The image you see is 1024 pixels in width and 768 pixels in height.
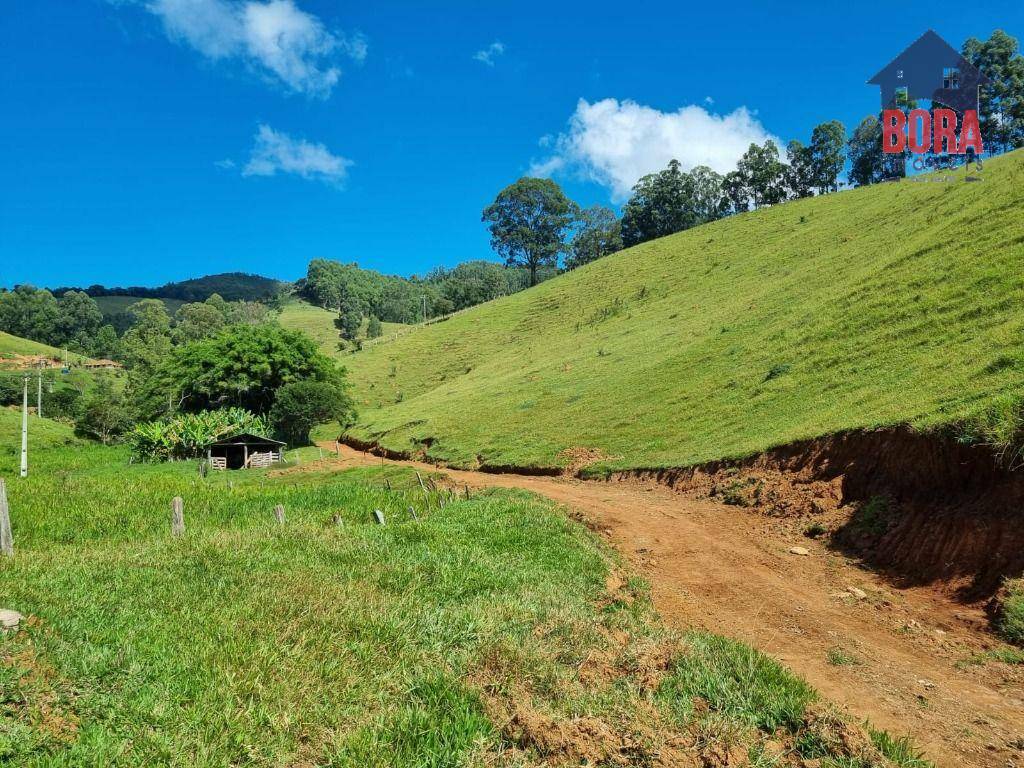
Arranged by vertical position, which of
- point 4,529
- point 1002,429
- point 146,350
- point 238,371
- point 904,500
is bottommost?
point 4,529

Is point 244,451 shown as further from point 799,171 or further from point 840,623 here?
point 799,171

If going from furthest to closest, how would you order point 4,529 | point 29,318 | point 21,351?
point 29,318, point 21,351, point 4,529

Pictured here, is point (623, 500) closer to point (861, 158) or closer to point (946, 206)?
point (946, 206)

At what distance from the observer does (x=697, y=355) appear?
30281mm

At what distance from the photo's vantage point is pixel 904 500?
1134cm

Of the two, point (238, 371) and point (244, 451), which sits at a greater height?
point (238, 371)

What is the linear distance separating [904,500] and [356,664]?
11.0m

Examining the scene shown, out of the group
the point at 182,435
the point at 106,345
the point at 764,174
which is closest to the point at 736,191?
the point at 764,174

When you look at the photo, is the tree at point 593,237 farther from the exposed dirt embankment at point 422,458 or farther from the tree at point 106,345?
the tree at point 106,345

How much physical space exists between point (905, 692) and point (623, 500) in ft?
35.7

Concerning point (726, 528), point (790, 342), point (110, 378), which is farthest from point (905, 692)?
point (110, 378)

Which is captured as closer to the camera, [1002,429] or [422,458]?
[1002,429]

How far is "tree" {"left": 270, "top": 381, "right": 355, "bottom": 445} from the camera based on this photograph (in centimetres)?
4788

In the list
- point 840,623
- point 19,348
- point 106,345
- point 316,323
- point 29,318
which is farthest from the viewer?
point 316,323
